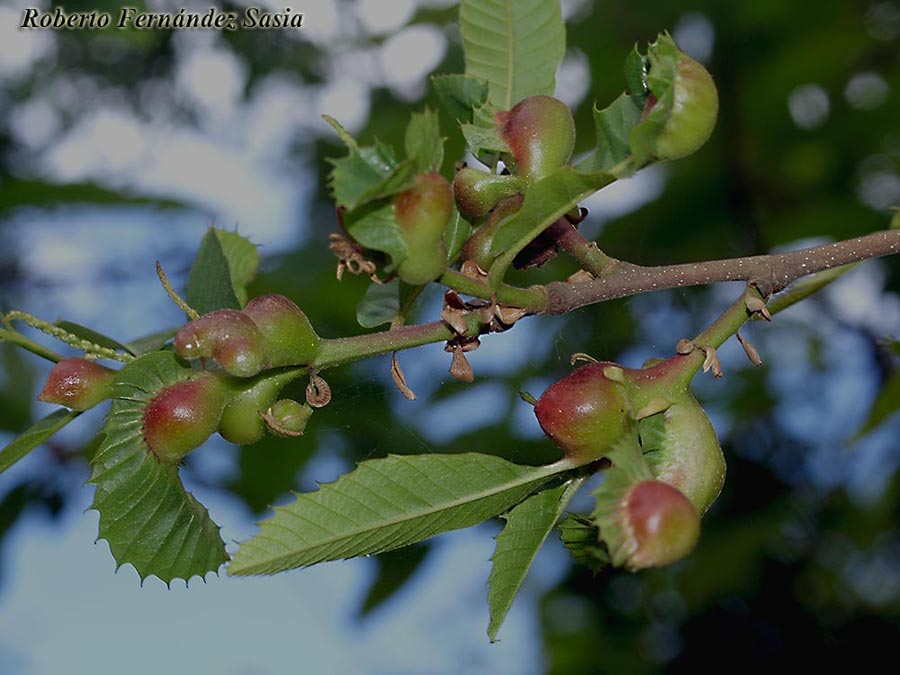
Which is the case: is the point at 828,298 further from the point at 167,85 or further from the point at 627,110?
the point at 167,85

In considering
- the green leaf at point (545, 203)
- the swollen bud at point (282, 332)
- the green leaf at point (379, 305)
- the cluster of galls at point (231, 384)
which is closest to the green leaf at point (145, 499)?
the cluster of galls at point (231, 384)

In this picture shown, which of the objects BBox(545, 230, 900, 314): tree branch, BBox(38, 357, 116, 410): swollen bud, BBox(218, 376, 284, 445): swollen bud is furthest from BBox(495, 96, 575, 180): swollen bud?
BBox(38, 357, 116, 410): swollen bud

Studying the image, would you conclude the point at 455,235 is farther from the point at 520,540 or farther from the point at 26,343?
the point at 26,343

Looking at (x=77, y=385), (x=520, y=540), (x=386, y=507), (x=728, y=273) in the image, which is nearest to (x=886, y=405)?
(x=728, y=273)

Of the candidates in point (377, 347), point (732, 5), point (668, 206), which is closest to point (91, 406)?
point (377, 347)

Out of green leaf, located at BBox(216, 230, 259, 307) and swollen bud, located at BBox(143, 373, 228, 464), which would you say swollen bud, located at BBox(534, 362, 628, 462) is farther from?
green leaf, located at BBox(216, 230, 259, 307)

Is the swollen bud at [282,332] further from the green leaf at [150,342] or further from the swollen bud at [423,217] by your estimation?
the green leaf at [150,342]
